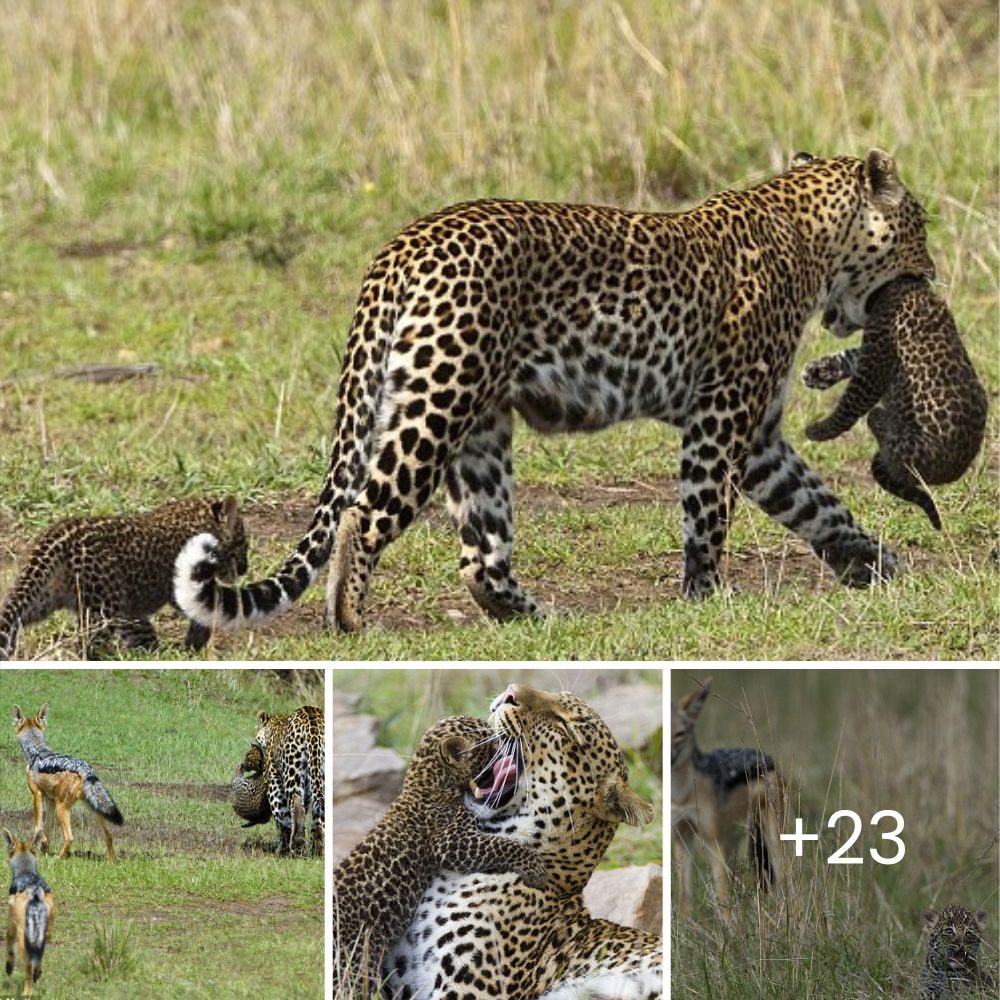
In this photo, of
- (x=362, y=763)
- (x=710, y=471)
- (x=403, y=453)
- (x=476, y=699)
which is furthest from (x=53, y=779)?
(x=710, y=471)

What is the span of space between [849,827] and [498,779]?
90 centimetres

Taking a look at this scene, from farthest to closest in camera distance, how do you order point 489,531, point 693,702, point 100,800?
point 489,531 → point 693,702 → point 100,800

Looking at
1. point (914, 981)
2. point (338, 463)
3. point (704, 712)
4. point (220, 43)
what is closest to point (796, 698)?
point (704, 712)

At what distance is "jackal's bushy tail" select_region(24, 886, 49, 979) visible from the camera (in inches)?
205

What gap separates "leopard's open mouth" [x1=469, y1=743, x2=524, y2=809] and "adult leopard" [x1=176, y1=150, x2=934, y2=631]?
1.72 m

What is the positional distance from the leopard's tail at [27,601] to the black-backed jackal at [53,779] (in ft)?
6.81

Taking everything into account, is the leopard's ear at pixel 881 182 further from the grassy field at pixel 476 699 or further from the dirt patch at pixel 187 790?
the dirt patch at pixel 187 790

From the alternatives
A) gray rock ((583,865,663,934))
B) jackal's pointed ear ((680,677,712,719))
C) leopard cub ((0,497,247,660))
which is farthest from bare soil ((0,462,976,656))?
gray rock ((583,865,663,934))

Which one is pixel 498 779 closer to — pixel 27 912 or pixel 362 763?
pixel 362 763

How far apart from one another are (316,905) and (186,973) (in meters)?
0.34

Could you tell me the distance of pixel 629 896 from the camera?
5434 mm

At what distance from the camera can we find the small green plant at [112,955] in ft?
17.2

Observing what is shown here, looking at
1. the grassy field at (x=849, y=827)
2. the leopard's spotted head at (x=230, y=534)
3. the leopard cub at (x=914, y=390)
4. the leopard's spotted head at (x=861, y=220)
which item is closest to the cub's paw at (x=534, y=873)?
the grassy field at (x=849, y=827)

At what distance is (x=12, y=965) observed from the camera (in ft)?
17.0
